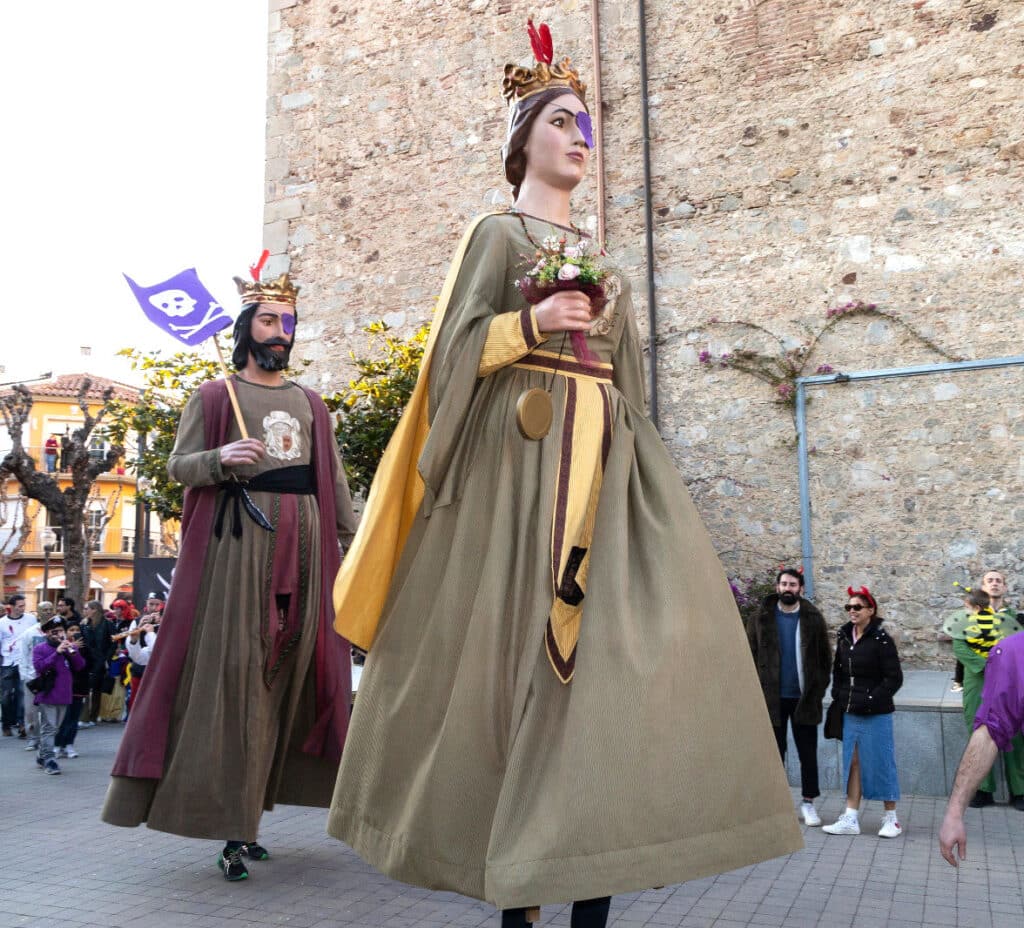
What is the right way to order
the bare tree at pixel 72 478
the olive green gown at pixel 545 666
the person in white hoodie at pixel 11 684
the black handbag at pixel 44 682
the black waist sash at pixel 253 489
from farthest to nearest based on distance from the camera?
the bare tree at pixel 72 478 → the person in white hoodie at pixel 11 684 → the black handbag at pixel 44 682 → the black waist sash at pixel 253 489 → the olive green gown at pixel 545 666

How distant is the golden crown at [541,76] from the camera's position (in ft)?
10.3

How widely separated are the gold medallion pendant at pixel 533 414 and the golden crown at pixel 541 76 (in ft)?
3.22

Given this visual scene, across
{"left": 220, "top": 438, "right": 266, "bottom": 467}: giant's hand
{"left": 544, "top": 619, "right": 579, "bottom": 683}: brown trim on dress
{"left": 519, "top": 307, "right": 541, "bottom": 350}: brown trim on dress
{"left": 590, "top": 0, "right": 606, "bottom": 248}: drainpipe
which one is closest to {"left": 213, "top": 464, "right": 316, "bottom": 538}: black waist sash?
{"left": 220, "top": 438, "right": 266, "bottom": 467}: giant's hand

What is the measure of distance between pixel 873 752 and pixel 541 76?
15.0 feet

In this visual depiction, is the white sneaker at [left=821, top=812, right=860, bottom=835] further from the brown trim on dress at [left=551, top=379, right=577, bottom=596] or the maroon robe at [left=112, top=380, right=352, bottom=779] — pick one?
the brown trim on dress at [left=551, top=379, right=577, bottom=596]

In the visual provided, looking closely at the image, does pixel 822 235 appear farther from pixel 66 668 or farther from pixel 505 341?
pixel 505 341

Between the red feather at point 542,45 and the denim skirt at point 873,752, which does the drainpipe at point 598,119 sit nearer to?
the denim skirt at point 873,752

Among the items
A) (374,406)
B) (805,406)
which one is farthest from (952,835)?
(374,406)

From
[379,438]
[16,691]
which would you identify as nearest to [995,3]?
[379,438]

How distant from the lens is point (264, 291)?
15.8ft

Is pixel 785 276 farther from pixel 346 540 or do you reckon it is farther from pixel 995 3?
pixel 346 540

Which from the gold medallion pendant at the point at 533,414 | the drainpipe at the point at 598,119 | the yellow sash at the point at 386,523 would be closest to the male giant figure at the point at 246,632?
the yellow sash at the point at 386,523

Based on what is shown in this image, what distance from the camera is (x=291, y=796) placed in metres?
4.50

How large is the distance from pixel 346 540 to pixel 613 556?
2459 millimetres
